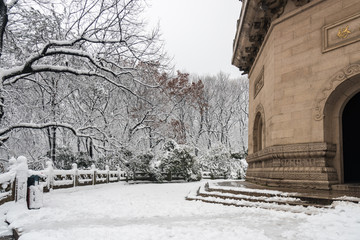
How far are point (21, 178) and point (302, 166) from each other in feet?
29.0

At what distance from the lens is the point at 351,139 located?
405 inches

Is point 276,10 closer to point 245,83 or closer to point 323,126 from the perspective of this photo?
point 323,126

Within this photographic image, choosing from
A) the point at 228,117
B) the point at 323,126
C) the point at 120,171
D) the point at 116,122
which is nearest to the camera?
the point at 323,126

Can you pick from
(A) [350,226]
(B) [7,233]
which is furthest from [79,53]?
(A) [350,226]

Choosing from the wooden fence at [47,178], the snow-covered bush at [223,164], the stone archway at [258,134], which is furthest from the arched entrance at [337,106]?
the snow-covered bush at [223,164]

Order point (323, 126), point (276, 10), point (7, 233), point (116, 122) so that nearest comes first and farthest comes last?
point (7, 233) → point (323, 126) → point (276, 10) → point (116, 122)

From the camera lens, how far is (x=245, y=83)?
3666 cm

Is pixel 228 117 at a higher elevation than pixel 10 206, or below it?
higher

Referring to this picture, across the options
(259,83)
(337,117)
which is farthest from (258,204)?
(259,83)

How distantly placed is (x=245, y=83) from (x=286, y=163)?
95.3 feet

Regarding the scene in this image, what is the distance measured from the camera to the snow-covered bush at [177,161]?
848 inches

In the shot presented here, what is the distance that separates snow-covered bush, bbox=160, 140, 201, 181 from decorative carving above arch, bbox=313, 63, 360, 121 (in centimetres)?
1437

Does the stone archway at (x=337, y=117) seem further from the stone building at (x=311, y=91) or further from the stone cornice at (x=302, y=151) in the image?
the stone cornice at (x=302, y=151)

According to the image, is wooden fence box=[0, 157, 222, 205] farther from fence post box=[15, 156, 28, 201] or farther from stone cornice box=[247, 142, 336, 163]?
stone cornice box=[247, 142, 336, 163]
